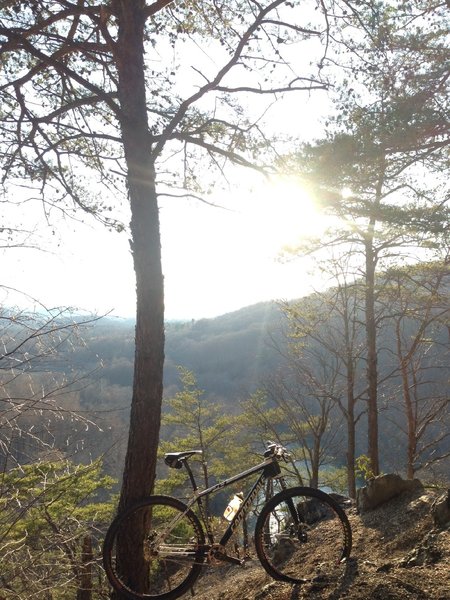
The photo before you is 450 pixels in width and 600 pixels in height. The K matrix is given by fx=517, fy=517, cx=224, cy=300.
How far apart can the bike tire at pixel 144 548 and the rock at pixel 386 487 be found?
2.20m

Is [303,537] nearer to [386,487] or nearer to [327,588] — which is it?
[327,588]

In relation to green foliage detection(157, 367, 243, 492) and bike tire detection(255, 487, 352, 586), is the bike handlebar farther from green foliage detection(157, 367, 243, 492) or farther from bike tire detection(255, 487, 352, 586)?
green foliage detection(157, 367, 243, 492)

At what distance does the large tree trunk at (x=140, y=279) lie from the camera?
343 centimetres

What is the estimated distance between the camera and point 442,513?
3.61m

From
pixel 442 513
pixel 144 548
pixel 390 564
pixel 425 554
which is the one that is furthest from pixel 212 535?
pixel 442 513

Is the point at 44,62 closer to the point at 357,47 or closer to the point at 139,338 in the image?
the point at 139,338

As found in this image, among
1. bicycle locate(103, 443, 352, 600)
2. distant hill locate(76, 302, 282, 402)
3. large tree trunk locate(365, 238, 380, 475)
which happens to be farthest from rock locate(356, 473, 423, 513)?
distant hill locate(76, 302, 282, 402)

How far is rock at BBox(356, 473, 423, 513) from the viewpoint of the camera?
183 inches

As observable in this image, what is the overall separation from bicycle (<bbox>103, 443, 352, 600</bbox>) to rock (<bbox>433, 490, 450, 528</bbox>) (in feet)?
2.66

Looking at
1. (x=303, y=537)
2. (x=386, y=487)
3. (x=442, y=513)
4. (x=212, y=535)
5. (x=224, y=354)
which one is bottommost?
(x=224, y=354)

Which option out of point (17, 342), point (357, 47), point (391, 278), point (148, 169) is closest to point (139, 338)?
point (17, 342)

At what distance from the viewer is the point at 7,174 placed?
4758 millimetres

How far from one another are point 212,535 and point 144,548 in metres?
0.44

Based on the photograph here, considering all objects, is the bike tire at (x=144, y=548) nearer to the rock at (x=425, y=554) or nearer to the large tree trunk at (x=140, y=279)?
the large tree trunk at (x=140, y=279)
